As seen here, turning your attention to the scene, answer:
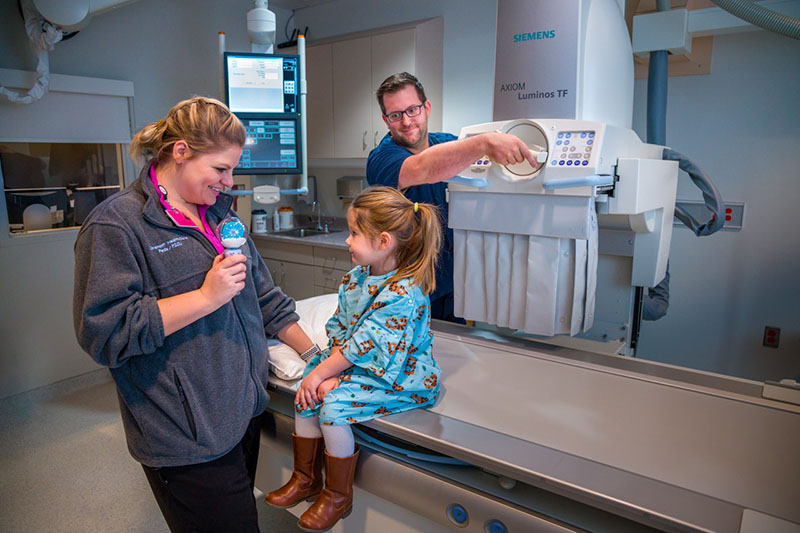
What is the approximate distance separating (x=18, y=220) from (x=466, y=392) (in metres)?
3.12

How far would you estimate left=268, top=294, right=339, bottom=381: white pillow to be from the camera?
1.37 meters

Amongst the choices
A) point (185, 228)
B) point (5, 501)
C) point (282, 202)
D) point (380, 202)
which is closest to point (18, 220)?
point (5, 501)

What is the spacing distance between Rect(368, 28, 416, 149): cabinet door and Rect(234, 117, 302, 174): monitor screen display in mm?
1270

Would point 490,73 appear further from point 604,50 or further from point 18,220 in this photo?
point 18,220

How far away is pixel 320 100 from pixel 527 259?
10.6 ft

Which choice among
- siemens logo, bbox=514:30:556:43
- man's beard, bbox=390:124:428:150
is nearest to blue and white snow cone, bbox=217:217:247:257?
siemens logo, bbox=514:30:556:43

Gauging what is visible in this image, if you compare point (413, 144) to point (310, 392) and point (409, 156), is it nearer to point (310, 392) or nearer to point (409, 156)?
point (409, 156)

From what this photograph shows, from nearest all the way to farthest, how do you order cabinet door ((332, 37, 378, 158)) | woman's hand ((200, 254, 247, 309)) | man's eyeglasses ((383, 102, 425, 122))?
1. woman's hand ((200, 254, 247, 309))
2. man's eyeglasses ((383, 102, 425, 122))
3. cabinet door ((332, 37, 378, 158))

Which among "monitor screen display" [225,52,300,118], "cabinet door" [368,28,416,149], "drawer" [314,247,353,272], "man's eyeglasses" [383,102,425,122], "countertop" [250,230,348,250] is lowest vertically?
"drawer" [314,247,353,272]

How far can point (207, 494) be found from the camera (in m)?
1.18

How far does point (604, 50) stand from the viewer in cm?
137

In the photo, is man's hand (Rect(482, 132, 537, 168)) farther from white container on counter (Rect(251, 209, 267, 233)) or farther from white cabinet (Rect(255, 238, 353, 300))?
white container on counter (Rect(251, 209, 267, 233))

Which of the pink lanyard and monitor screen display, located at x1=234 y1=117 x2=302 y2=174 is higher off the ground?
monitor screen display, located at x1=234 y1=117 x2=302 y2=174

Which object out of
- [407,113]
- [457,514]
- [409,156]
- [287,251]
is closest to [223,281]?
[457,514]
